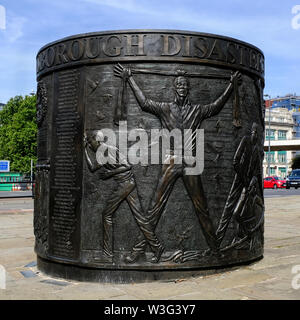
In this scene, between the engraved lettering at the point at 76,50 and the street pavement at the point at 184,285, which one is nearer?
the street pavement at the point at 184,285

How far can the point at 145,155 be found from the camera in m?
5.82

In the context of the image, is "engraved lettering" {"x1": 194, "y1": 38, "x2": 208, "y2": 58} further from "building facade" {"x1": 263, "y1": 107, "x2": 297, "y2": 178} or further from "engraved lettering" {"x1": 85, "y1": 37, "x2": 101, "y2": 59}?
"building facade" {"x1": 263, "y1": 107, "x2": 297, "y2": 178}

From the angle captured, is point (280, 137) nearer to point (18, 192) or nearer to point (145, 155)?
point (18, 192)

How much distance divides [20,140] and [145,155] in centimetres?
4448

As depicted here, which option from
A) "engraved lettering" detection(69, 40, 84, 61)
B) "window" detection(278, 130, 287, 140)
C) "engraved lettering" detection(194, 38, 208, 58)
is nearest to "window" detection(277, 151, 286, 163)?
"window" detection(278, 130, 287, 140)

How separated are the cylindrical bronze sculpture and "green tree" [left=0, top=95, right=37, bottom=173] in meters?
43.3

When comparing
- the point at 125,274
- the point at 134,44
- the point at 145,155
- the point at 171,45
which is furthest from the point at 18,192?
the point at 171,45

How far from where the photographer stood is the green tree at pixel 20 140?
4766cm

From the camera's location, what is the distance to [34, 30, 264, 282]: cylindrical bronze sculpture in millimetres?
5785

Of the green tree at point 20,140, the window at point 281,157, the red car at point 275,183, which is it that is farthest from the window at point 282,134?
the green tree at point 20,140

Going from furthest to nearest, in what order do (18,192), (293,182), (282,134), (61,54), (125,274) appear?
(282,134)
(293,182)
(18,192)
(61,54)
(125,274)

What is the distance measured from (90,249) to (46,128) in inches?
80.9

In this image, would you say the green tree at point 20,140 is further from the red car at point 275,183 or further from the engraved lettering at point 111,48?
the engraved lettering at point 111,48

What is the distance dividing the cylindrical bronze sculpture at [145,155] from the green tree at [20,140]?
4333 cm
